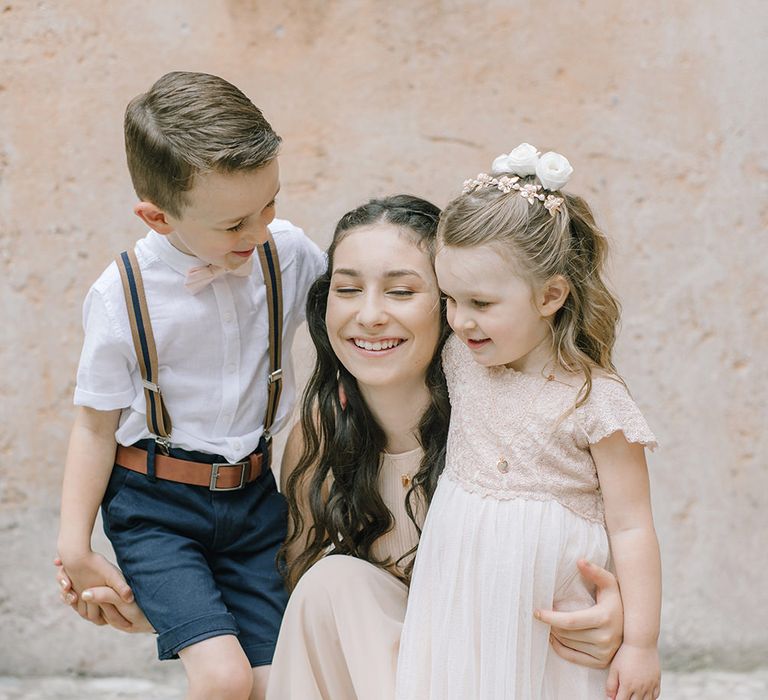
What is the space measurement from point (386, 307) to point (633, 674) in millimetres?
870

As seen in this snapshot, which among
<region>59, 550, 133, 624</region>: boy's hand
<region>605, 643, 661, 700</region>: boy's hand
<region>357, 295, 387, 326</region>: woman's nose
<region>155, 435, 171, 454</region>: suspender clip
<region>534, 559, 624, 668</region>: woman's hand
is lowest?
<region>59, 550, 133, 624</region>: boy's hand

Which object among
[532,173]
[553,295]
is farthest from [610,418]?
[532,173]

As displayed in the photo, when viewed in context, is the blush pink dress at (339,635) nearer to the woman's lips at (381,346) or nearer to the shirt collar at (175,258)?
the woman's lips at (381,346)

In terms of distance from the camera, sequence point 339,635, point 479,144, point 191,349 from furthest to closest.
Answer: point 479,144 → point 191,349 → point 339,635

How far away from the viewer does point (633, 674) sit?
2.13 meters

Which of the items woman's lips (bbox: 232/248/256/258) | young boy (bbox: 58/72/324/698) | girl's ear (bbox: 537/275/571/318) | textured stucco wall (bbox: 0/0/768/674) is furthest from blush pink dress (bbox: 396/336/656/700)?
textured stucco wall (bbox: 0/0/768/674)

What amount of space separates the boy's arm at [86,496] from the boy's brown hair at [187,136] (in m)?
0.52

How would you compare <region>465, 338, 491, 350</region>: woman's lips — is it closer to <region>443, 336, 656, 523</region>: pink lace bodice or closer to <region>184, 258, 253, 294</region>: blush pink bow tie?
<region>443, 336, 656, 523</region>: pink lace bodice

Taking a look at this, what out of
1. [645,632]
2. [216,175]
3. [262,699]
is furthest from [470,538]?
[216,175]

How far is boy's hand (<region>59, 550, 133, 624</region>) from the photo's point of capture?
2471mm

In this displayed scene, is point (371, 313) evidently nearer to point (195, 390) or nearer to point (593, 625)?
point (195, 390)

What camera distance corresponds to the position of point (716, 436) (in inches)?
149

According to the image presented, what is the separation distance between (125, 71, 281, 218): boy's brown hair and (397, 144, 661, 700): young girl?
1.43ft

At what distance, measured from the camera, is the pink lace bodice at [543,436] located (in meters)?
2.13
